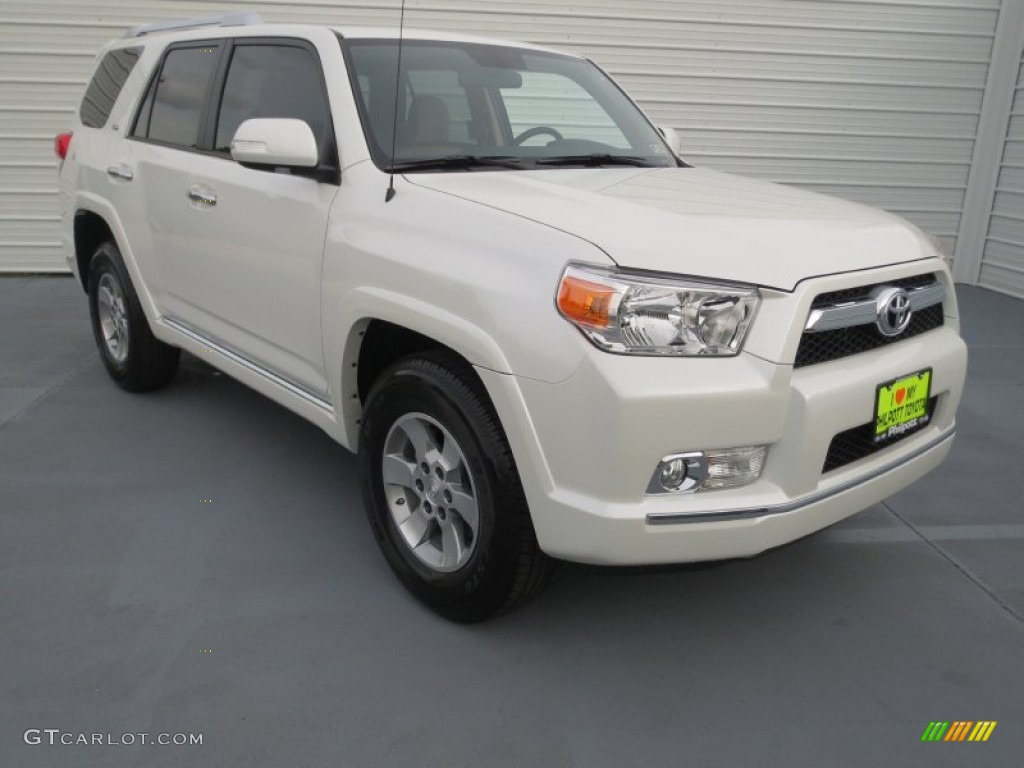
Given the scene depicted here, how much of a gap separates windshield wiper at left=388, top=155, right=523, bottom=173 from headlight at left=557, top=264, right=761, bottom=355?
0.93 metres

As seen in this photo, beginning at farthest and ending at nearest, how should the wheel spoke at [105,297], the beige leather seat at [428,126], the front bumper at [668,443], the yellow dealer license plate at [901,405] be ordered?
the wheel spoke at [105,297] < the beige leather seat at [428,126] < the yellow dealer license plate at [901,405] < the front bumper at [668,443]

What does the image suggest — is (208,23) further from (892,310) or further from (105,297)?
(892,310)

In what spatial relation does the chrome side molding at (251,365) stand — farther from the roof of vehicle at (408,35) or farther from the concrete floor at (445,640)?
the roof of vehicle at (408,35)

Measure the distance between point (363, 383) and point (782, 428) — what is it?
1.42 m

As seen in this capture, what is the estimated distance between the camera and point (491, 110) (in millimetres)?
3375

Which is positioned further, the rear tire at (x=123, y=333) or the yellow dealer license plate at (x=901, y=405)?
the rear tire at (x=123, y=333)

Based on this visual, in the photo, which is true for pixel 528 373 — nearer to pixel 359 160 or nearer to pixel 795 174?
pixel 359 160

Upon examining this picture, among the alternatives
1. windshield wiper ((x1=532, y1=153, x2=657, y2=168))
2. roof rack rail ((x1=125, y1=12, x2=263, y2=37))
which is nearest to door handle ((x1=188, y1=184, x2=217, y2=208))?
roof rack rail ((x1=125, y1=12, x2=263, y2=37))

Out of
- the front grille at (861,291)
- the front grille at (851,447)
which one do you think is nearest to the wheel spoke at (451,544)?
the front grille at (851,447)

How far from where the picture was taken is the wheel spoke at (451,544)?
2.61 m

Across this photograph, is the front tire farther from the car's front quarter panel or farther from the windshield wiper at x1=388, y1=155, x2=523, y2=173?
the windshield wiper at x1=388, y1=155, x2=523, y2=173

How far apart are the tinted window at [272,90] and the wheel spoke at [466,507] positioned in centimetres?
128

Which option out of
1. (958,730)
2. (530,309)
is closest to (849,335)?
(530,309)

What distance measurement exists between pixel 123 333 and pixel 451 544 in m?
2.81
